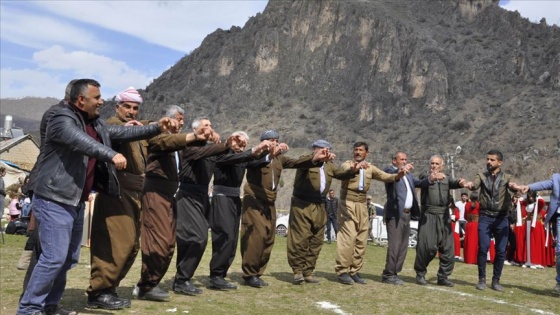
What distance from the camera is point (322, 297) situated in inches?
300

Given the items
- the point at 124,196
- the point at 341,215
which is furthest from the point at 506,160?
the point at 124,196

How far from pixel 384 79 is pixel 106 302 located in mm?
99083

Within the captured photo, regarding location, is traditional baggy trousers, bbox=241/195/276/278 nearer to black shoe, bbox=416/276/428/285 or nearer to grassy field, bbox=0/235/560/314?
grassy field, bbox=0/235/560/314

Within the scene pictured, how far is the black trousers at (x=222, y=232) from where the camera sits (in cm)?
771

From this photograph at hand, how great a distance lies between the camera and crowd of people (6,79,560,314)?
4.93 metres

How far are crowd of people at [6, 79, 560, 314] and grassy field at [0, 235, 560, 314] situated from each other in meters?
0.26

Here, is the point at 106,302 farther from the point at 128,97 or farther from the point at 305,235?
the point at 305,235

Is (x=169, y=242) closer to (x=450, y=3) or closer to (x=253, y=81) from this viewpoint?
(x=253, y=81)

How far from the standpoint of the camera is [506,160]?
63.3 meters

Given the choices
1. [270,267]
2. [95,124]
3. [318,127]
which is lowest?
[270,267]

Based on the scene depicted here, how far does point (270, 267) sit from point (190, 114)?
9676cm

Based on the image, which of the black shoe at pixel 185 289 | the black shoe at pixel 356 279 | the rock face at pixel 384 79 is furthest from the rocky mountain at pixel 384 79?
the black shoe at pixel 185 289

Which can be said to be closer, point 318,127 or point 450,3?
point 318,127

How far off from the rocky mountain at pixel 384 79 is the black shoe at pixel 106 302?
60754mm
